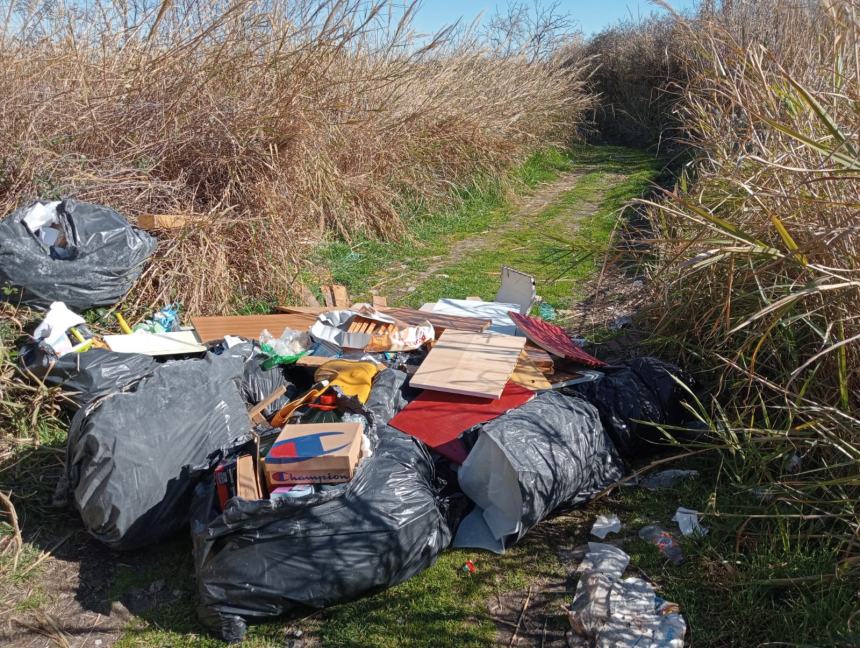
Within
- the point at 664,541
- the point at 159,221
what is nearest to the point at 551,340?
the point at 664,541

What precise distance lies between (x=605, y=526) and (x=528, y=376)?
3.38ft

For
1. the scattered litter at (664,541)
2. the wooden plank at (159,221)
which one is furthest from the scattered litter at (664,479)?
the wooden plank at (159,221)

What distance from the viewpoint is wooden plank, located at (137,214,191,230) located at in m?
4.59

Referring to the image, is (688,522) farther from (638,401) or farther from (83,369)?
(83,369)

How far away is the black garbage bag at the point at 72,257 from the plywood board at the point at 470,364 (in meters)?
1.99

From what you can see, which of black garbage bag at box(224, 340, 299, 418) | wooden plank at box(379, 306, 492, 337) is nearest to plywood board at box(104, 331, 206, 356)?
black garbage bag at box(224, 340, 299, 418)

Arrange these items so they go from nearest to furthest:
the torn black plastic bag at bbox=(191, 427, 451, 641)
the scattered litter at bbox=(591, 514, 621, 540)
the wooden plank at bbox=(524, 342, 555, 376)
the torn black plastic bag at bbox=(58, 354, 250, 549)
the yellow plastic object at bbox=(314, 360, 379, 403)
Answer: the torn black plastic bag at bbox=(191, 427, 451, 641)
the torn black plastic bag at bbox=(58, 354, 250, 549)
the scattered litter at bbox=(591, 514, 621, 540)
the yellow plastic object at bbox=(314, 360, 379, 403)
the wooden plank at bbox=(524, 342, 555, 376)

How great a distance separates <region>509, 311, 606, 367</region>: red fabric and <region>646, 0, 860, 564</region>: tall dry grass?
455mm

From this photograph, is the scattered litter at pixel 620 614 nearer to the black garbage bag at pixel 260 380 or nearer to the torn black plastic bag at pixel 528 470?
the torn black plastic bag at pixel 528 470

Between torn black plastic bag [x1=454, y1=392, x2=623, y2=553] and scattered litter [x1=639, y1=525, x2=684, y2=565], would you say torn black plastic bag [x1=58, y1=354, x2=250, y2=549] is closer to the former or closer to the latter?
torn black plastic bag [x1=454, y1=392, x2=623, y2=553]

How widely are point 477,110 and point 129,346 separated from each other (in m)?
7.17

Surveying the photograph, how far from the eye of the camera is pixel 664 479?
325 centimetres

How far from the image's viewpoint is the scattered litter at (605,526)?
292cm

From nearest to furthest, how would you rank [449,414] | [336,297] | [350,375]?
[449,414]
[350,375]
[336,297]
